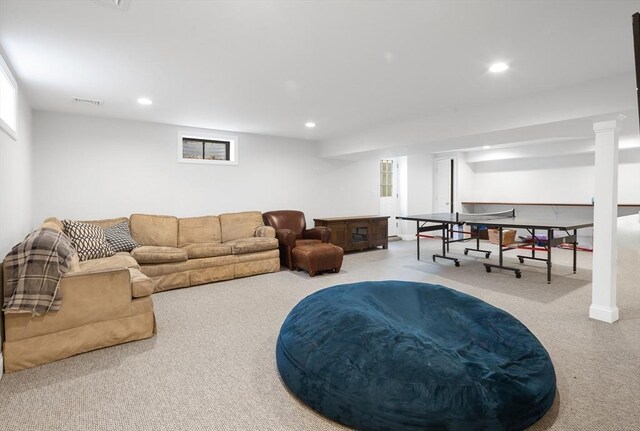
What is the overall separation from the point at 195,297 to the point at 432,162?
7295 mm

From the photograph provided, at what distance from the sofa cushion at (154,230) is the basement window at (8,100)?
1.91 meters

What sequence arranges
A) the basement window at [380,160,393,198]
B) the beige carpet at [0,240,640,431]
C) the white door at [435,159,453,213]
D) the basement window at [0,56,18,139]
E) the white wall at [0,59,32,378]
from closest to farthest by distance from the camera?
the beige carpet at [0,240,640,431], the white wall at [0,59,32,378], the basement window at [0,56,18,139], the basement window at [380,160,393,198], the white door at [435,159,453,213]

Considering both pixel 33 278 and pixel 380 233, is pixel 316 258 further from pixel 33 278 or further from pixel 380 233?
pixel 33 278

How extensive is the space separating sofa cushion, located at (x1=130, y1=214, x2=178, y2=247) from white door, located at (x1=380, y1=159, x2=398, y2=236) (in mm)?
5111

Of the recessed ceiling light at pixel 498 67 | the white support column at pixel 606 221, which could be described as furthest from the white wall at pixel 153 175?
the white support column at pixel 606 221

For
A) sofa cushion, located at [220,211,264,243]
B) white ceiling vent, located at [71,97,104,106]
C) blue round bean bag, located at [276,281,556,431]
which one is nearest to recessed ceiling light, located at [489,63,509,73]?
blue round bean bag, located at [276,281,556,431]

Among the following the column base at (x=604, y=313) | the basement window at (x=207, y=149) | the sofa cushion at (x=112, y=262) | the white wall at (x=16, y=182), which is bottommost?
the column base at (x=604, y=313)

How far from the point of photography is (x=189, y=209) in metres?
5.48

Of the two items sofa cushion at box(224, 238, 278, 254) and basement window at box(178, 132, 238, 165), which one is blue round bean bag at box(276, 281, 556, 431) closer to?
sofa cushion at box(224, 238, 278, 254)

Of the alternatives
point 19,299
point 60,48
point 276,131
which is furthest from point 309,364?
point 276,131

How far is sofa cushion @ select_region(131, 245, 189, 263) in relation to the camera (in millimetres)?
4055

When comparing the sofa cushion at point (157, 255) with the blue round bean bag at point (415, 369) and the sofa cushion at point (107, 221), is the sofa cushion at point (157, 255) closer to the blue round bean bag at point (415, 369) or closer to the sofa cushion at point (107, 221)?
the sofa cushion at point (107, 221)

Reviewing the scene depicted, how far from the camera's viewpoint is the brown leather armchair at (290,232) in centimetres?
527

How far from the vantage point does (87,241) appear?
12.6 feet
